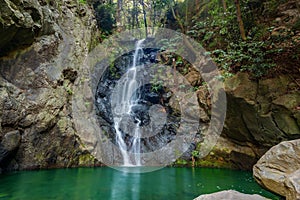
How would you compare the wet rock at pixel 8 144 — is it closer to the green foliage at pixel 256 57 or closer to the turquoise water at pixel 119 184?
the turquoise water at pixel 119 184

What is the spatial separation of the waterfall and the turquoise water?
173cm

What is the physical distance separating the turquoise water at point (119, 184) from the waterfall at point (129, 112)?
5.68ft

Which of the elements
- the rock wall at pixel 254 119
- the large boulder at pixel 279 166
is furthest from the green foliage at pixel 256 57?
the large boulder at pixel 279 166

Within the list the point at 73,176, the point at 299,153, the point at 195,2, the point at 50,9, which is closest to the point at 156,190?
the point at 73,176

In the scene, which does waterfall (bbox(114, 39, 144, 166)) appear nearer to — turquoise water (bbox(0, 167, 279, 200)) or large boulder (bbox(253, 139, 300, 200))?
turquoise water (bbox(0, 167, 279, 200))

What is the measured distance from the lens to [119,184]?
5984 mm

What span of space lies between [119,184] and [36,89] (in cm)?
442

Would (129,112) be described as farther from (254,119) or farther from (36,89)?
(254,119)

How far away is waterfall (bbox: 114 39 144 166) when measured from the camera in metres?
9.21

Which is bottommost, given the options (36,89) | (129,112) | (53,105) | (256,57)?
(53,105)

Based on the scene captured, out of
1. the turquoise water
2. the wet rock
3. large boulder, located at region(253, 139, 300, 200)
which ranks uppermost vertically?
the wet rock

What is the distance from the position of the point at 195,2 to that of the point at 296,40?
7806 millimetres

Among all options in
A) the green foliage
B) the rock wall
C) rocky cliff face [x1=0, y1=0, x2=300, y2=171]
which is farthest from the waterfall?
the green foliage

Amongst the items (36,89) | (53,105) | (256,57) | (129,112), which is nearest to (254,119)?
(256,57)
